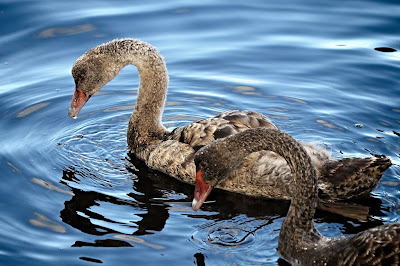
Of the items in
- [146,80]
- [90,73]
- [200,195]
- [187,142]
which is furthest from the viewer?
[146,80]

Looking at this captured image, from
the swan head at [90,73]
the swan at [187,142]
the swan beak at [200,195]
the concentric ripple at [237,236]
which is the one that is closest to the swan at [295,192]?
the swan beak at [200,195]

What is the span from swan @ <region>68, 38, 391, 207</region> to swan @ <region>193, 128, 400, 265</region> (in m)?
0.73

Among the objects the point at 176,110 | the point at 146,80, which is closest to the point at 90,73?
the point at 146,80

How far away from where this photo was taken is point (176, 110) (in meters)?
10.6

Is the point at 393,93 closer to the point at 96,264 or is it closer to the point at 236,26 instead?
the point at 236,26

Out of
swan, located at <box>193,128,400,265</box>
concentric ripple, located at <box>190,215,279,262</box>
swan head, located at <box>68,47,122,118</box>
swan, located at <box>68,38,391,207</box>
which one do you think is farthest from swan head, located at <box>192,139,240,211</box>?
swan head, located at <box>68,47,122,118</box>

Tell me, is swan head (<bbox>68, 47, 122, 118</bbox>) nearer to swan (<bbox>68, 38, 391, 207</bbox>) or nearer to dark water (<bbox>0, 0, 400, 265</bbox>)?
swan (<bbox>68, 38, 391, 207</bbox>)

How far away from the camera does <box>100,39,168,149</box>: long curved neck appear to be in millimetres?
9594

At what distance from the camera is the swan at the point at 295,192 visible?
21.9 feet

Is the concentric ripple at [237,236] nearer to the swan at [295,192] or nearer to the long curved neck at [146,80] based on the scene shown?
the swan at [295,192]

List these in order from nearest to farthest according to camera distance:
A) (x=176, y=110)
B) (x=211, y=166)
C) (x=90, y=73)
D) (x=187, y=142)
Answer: (x=211, y=166)
(x=187, y=142)
(x=90, y=73)
(x=176, y=110)

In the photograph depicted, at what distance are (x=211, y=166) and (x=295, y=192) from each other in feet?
2.72

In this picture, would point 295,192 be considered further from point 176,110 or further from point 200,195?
point 176,110

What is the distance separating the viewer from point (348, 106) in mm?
10422
